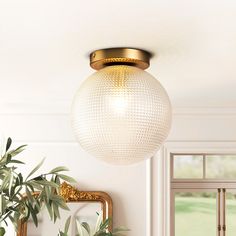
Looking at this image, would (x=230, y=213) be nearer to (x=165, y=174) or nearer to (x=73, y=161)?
(x=165, y=174)

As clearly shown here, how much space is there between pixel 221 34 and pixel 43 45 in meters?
0.80

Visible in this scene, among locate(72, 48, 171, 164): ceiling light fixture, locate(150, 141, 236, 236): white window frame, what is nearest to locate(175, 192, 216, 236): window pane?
locate(150, 141, 236, 236): white window frame

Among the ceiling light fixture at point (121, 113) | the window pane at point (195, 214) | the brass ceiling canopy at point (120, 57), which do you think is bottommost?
the window pane at point (195, 214)

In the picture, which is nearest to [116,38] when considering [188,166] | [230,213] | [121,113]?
[121,113]

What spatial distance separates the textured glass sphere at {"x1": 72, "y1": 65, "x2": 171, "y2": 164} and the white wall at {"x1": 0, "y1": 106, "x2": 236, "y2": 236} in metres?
1.90

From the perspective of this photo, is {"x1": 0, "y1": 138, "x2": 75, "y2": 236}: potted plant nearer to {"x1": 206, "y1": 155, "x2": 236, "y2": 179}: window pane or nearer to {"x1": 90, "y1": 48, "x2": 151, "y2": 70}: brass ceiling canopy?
{"x1": 90, "y1": 48, "x2": 151, "y2": 70}: brass ceiling canopy

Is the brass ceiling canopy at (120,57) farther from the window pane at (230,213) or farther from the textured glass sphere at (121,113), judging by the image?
the window pane at (230,213)

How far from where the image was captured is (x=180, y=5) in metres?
1.90

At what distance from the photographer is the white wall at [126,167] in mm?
4328

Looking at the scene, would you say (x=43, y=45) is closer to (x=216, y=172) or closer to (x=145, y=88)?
(x=145, y=88)

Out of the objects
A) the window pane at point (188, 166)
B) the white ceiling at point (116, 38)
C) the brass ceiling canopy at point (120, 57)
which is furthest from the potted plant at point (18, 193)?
the window pane at point (188, 166)

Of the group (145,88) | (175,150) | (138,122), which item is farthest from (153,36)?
(175,150)

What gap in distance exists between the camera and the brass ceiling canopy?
2486mm

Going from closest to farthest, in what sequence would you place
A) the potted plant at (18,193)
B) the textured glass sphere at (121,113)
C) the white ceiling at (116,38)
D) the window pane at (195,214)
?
1. the white ceiling at (116,38)
2. the textured glass sphere at (121,113)
3. the potted plant at (18,193)
4. the window pane at (195,214)
